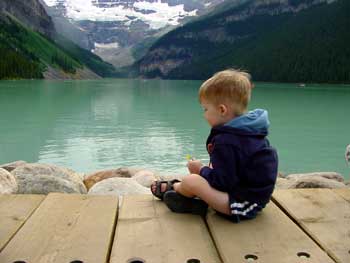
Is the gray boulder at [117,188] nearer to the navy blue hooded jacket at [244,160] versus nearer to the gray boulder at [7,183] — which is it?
the gray boulder at [7,183]

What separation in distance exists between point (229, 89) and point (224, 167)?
2.04 ft

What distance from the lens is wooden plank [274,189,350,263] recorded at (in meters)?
3.55

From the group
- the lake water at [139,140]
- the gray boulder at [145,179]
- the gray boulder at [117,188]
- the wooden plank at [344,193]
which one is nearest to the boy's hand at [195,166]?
the wooden plank at [344,193]

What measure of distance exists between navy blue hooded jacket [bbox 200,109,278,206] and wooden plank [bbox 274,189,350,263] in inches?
16.6

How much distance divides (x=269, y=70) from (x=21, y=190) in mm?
165043

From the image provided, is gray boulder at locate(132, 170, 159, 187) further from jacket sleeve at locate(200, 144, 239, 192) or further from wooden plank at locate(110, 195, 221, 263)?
jacket sleeve at locate(200, 144, 239, 192)

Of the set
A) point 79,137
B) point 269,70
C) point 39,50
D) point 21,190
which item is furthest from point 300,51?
point 21,190

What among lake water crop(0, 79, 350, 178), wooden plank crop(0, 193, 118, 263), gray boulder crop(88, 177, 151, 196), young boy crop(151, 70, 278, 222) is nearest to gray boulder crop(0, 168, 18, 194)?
gray boulder crop(88, 177, 151, 196)

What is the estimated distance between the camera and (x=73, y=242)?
11.7 feet

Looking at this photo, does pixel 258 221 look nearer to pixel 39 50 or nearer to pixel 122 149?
pixel 122 149

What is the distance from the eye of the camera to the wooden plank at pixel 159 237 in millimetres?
3340

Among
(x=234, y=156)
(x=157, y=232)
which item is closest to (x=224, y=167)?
(x=234, y=156)

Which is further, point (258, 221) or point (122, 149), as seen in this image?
point (122, 149)

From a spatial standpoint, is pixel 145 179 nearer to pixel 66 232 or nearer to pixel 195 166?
pixel 195 166
